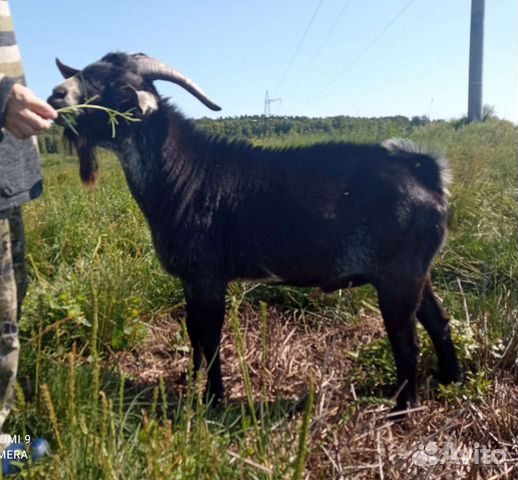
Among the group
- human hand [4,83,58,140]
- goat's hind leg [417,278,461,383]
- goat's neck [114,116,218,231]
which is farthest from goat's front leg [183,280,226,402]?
human hand [4,83,58,140]

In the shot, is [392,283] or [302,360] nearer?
[392,283]

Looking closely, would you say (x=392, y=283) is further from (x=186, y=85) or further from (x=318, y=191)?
(x=186, y=85)

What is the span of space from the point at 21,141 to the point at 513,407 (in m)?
2.50

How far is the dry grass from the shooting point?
6.93 ft

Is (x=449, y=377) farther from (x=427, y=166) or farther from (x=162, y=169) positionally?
(x=162, y=169)

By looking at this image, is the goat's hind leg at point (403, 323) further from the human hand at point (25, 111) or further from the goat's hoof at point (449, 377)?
the human hand at point (25, 111)

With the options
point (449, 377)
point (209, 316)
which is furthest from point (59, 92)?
point (449, 377)

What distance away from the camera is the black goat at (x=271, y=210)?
2.84 metres

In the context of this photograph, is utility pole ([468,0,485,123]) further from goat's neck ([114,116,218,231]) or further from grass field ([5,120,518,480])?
goat's neck ([114,116,218,231])

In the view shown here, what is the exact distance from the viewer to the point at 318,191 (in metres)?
2.93

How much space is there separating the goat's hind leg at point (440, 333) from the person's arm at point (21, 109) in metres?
2.16

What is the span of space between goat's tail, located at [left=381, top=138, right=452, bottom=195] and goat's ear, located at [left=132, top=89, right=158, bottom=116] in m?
1.32

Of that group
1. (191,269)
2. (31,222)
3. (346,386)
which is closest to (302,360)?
(346,386)

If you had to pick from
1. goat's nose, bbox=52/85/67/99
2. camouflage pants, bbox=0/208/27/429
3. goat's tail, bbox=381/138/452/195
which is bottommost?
camouflage pants, bbox=0/208/27/429
